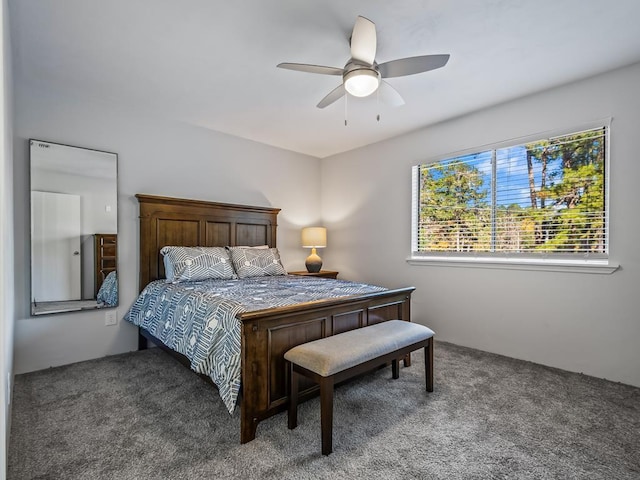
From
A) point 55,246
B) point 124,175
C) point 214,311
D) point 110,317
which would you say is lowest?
point 110,317

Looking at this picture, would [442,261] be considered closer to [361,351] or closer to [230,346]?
[361,351]

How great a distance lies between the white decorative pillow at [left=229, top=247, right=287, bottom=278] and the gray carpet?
3.89ft

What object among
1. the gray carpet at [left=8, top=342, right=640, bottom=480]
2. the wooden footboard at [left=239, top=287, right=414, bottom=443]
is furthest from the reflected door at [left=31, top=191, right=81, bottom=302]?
the wooden footboard at [left=239, top=287, right=414, bottom=443]

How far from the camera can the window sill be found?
268 centimetres

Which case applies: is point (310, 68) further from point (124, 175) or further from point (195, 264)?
point (124, 175)

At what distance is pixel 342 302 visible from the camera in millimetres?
2346

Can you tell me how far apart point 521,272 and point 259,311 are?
2.50 meters

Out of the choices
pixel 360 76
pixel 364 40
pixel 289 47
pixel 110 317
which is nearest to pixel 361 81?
pixel 360 76

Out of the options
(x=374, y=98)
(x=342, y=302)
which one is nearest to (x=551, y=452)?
(x=342, y=302)

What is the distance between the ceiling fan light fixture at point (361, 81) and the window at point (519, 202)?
1841 mm

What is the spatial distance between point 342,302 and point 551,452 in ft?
4.54

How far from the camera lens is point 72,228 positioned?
2.99 meters

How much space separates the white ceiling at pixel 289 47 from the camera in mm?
A: 1953

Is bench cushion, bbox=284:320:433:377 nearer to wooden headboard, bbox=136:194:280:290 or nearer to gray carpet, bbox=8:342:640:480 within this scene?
gray carpet, bbox=8:342:640:480
